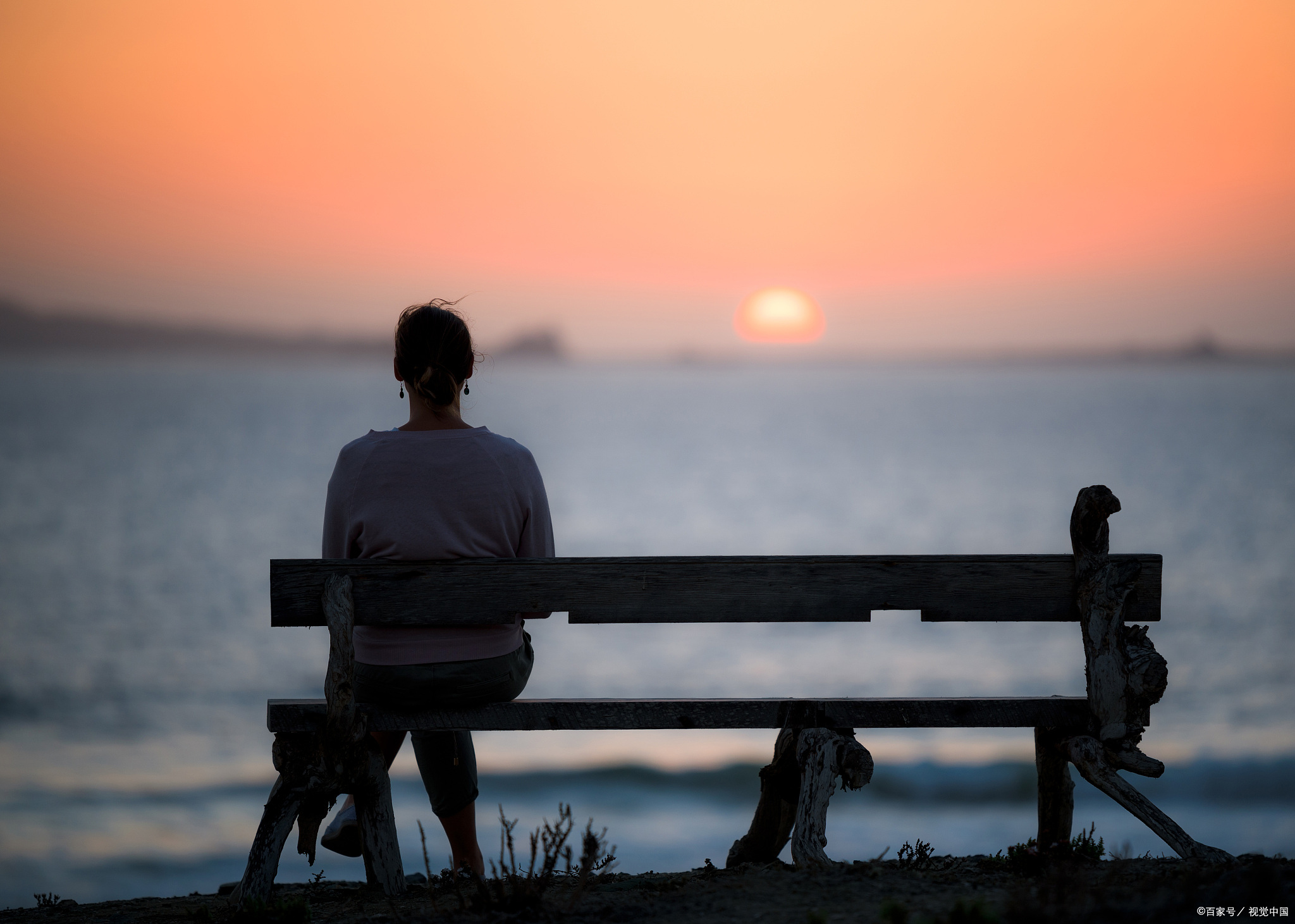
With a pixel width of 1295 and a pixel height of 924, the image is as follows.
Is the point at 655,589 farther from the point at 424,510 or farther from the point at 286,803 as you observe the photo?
the point at 286,803

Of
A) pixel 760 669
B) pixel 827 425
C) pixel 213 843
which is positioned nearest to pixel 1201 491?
pixel 760 669

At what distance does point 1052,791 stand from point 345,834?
8.70 ft

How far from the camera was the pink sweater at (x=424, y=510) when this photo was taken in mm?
3775

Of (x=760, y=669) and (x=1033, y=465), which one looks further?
(x=1033, y=465)

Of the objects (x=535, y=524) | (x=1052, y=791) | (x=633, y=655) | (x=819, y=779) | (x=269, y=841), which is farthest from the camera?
(x=633, y=655)

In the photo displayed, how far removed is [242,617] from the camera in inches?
817

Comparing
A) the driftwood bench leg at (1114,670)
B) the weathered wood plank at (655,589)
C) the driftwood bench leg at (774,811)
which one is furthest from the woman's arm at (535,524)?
the driftwood bench leg at (1114,670)

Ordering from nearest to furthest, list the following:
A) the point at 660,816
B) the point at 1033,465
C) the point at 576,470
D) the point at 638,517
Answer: the point at 660,816 < the point at 638,517 < the point at 1033,465 < the point at 576,470

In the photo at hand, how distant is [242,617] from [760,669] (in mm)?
10046

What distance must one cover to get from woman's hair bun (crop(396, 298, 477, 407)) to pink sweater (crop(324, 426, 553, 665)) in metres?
0.15

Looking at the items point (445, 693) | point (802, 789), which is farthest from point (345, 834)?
point (802, 789)

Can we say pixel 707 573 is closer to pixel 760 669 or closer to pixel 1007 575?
pixel 1007 575

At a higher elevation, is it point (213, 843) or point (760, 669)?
point (760, 669)

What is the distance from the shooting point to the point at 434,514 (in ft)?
12.5
